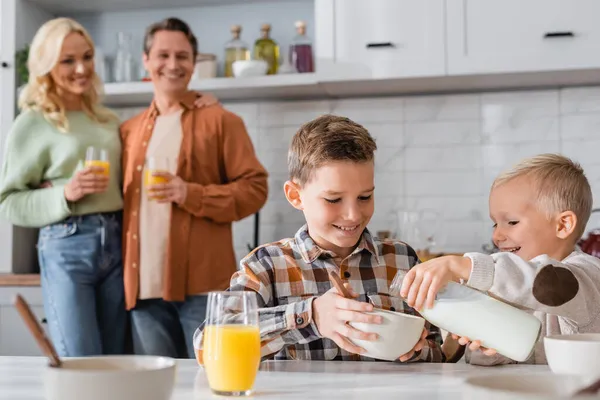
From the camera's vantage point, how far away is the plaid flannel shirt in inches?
63.2

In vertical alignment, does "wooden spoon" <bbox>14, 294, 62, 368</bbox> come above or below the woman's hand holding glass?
below

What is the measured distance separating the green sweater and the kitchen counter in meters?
1.42

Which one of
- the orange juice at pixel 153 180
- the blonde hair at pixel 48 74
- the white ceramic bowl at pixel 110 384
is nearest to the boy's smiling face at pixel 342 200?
the white ceramic bowl at pixel 110 384

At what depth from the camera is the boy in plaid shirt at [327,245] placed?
1609 millimetres

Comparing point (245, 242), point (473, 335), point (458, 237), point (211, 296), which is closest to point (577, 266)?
point (473, 335)

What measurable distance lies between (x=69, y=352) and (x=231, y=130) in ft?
2.98

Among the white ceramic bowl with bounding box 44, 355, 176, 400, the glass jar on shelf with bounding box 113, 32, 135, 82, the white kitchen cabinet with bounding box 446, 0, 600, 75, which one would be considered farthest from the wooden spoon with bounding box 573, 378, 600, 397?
the glass jar on shelf with bounding box 113, 32, 135, 82

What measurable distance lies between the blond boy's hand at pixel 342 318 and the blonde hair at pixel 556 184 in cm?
69

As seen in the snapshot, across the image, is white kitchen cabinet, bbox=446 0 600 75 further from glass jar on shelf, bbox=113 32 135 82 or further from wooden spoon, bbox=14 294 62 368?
wooden spoon, bbox=14 294 62 368

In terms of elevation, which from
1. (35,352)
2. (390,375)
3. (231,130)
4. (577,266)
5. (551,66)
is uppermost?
(551,66)

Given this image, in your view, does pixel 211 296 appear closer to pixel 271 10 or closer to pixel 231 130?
pixel 231 130

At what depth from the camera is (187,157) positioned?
281cm

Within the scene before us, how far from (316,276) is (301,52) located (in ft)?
6.44

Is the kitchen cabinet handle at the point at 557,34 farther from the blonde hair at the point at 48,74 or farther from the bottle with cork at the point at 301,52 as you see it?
the blonde hair at the point at 48,74
